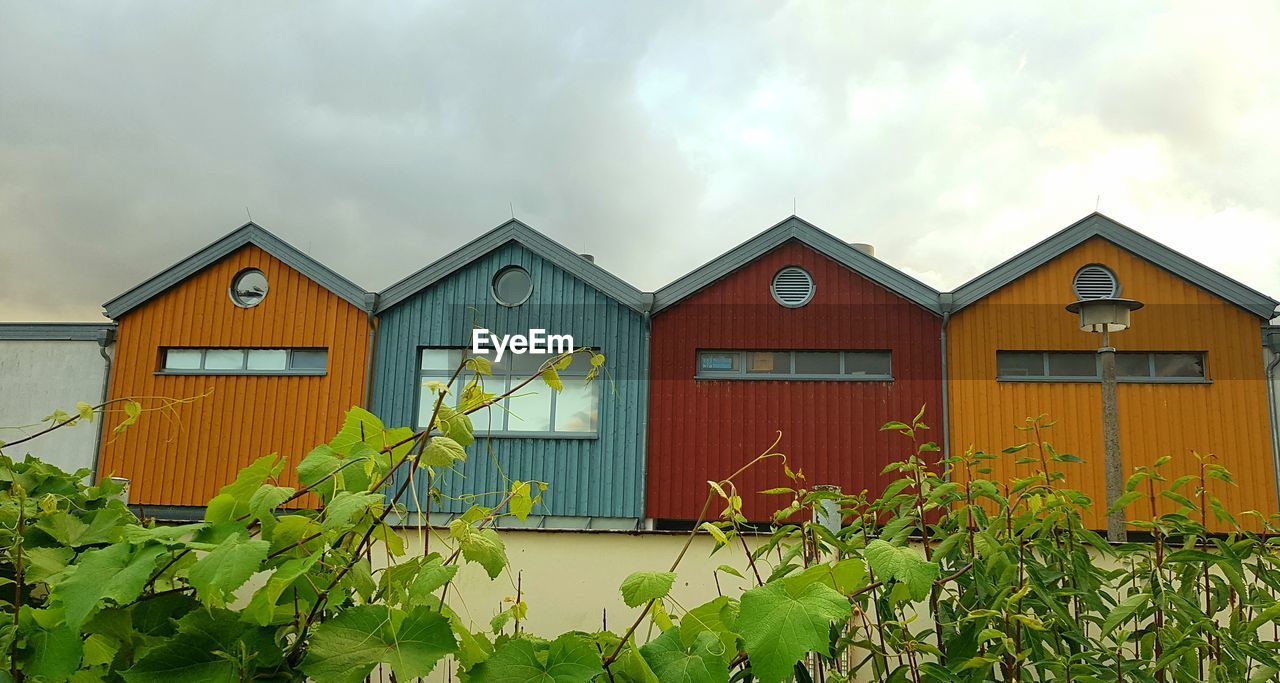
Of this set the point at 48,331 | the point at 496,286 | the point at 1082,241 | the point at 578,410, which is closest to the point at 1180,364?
the point at 1082,241

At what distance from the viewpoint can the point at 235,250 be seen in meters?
12.7

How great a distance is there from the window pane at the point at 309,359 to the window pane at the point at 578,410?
343 cm

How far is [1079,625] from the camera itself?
160 cm

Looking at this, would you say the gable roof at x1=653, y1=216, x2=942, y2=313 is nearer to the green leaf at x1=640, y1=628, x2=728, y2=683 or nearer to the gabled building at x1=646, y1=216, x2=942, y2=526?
the gabled building at x1=646, y1=216, x2=942, y2=526

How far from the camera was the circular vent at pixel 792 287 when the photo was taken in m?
11.8

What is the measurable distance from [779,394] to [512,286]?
403cm

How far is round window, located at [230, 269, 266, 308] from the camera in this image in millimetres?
12547

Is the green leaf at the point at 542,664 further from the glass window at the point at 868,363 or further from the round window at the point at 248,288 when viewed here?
the round window at the point at 248,288

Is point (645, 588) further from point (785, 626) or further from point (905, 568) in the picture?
point (905, 568)

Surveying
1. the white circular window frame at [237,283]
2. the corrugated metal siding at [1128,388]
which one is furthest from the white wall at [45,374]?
the corrugated metal siding at [1128,388]

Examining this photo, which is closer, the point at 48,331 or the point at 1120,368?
the point at 1120,368

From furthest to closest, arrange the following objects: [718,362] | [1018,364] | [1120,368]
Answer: [718,362] → [1018,364] → [1120,368]

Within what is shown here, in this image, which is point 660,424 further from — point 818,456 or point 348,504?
point 348,504

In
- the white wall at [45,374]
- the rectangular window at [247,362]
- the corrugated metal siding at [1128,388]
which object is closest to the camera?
the corrugated metal siding at [1128,388]
